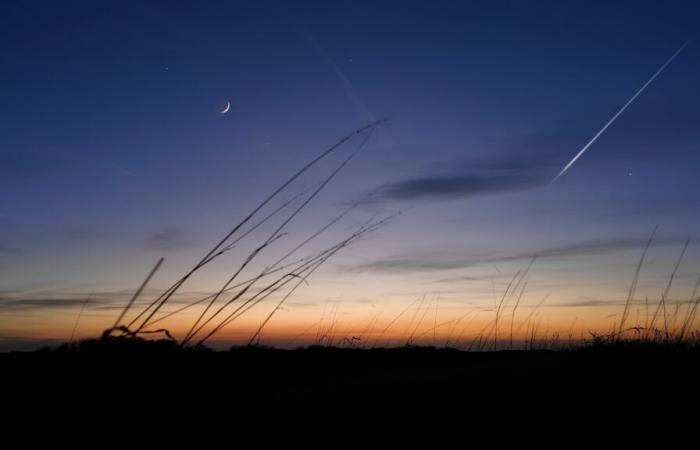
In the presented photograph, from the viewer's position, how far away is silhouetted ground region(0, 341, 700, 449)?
153 centimetres

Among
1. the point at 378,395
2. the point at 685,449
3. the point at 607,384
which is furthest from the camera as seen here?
the point at 607,384

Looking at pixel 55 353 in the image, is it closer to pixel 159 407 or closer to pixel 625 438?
pixel 159 407

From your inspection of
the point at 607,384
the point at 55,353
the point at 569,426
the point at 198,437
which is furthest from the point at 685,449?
the point at 55,353

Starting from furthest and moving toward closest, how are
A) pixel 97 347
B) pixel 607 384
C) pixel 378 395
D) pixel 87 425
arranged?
1. pixel 97 347
2. pixel 607 384
3. pixel 378 395
4. pixel 87 425

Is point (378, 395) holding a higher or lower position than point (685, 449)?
higher

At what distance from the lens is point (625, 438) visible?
155cm

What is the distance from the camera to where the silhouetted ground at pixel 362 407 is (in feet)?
5.02

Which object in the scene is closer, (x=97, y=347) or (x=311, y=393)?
(x=311, y=393)

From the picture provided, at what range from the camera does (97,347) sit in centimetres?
323

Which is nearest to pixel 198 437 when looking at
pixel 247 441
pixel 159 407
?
pixel 247 441

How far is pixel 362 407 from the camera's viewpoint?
1.86 m

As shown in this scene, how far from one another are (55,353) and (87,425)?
71.9 inches

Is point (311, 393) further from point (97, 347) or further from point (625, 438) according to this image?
point (97, 347)

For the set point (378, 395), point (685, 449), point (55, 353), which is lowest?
point (685, 449)
